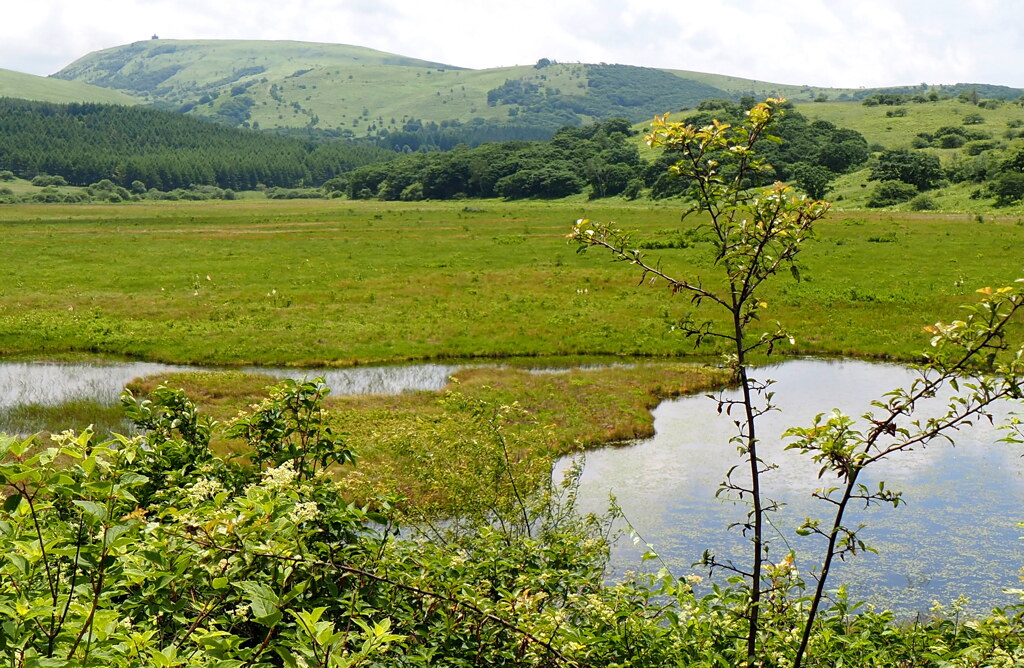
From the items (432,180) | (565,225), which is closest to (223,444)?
(565,225)

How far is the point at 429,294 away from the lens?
46406 mm

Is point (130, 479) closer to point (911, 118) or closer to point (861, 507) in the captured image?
point (861, 507)

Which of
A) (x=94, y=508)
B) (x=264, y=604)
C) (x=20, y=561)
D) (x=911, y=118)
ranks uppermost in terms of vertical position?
(x=911, y=118)

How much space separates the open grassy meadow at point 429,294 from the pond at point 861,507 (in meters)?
5.83

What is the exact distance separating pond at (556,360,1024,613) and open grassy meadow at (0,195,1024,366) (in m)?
5.83

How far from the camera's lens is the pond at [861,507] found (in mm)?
14805

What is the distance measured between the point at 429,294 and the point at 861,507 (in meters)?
32.3

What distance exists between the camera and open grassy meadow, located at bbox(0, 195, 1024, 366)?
3531cm

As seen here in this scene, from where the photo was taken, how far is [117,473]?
14.0 ft

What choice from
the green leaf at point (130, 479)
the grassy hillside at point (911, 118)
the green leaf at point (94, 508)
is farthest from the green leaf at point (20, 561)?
the grassy hillside at point (911, 118)

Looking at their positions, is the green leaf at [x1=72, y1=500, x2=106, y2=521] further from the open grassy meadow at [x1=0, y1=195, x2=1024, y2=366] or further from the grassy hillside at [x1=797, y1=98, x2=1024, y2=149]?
the grassy hillside at [x1=797, y1=98, x2=1024, y2=149]

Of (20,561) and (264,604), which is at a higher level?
(20,561)

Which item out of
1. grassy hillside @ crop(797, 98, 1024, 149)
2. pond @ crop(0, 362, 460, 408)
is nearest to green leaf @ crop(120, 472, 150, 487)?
pond @ crop(0, 362, 460, 408)

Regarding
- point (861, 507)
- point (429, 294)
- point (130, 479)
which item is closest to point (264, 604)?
point (130, 479)
